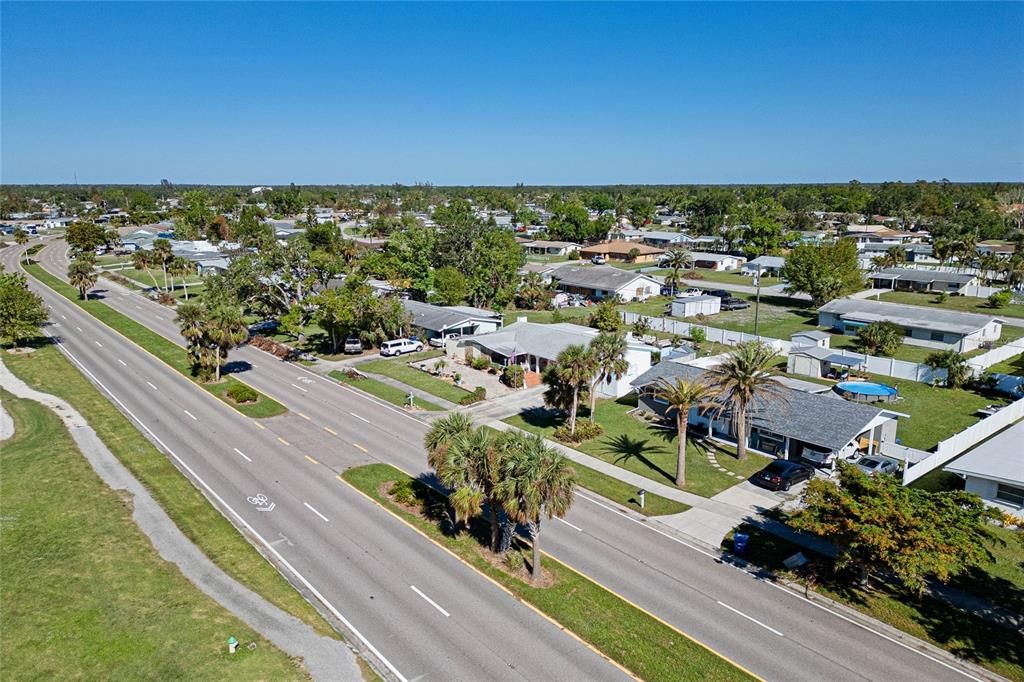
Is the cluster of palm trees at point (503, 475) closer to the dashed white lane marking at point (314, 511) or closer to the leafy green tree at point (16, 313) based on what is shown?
the dashed white lane marking at point (314, 511)

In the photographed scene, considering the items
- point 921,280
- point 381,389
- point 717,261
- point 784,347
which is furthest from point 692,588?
point 717,261

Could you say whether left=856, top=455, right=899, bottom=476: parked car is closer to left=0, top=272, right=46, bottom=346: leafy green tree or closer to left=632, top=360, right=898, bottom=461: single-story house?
left=632, top=360, right=898, bottom=461: single-story house

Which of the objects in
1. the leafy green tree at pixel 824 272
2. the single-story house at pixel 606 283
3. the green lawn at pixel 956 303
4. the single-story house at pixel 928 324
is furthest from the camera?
the single-story house at pixel 606 283

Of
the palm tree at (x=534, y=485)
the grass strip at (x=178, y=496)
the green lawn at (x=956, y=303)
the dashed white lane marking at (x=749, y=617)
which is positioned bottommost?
the dashed white lane marking at (x=749, y=617)

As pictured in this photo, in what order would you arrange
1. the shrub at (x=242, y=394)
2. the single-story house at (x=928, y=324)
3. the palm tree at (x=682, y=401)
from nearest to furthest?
the palm tree at (x=682, y=401)
the shrub at (x=242, y=394)
the single-story house at (x=928, y=324)

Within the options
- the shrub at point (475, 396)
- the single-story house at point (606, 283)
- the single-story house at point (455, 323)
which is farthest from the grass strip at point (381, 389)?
the single-story house at point (606, 283)

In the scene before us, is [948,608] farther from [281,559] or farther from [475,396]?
[475,396]

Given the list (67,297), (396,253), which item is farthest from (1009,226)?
(67,297)
